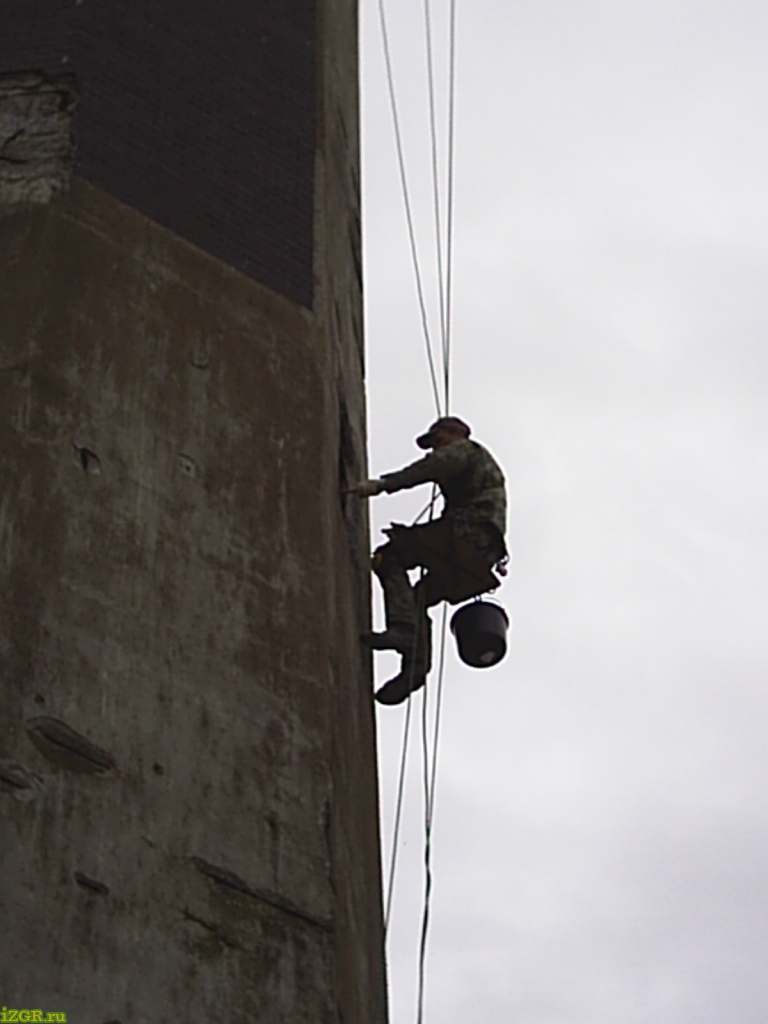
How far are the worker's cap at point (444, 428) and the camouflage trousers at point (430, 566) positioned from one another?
50 cm

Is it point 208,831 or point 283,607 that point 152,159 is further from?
point 208,831

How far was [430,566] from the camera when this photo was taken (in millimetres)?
9141

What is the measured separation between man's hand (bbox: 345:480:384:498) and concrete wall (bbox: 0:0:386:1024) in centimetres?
8

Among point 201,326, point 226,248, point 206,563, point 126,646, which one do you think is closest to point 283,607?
point 206,563

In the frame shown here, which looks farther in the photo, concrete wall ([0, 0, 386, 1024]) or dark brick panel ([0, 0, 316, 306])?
dark brick panel ([0, 0, 316, 306])

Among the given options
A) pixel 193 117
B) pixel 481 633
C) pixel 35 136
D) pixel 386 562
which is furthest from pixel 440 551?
pixel 35 136

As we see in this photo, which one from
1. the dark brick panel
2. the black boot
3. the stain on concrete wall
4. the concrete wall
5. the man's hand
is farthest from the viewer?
the black boot

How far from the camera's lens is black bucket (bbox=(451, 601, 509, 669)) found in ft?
29.3

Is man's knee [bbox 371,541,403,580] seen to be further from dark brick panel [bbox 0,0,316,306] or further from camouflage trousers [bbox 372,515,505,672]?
dark brick panel [bbox 0,0,316,306]

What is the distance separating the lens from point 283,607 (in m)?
7.59

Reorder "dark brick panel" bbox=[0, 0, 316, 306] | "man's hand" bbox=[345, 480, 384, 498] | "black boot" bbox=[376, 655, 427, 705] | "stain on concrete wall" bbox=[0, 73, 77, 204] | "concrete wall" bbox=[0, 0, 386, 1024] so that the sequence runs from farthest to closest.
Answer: "black boot" bbox=[376, 655, 427, 705] < "man's hand" bbox=[345, 480, 384, 498] < "dark brick panel" bbox=[0, 0, 316, 306] < "stain on concrete wall" bbox=[0, 73, 77, 204] < "concrete wall" bbox=[0, 0, 386, 1024]

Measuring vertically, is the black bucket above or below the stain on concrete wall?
below

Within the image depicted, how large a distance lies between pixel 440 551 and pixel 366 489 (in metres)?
0.61

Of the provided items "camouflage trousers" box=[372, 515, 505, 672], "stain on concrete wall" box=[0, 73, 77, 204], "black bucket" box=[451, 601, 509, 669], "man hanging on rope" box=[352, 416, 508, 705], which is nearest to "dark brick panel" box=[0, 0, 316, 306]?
"stain on concrete wall" box=[0, 73, 77, 204]
